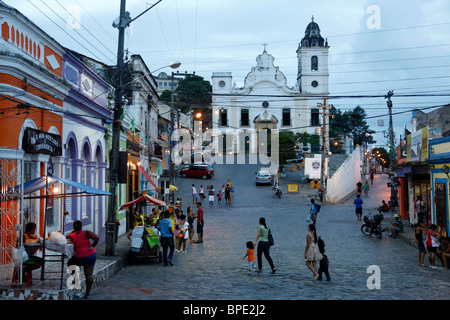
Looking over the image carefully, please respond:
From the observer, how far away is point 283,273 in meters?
12.8

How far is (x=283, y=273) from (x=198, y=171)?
3688 centimetres

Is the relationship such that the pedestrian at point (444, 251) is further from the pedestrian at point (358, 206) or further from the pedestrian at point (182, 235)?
the pedestrian at point (358, 206)

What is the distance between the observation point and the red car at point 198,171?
4912 cm

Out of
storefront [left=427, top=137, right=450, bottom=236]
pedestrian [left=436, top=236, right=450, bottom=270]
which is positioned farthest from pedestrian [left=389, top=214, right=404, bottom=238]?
pedestrian [left=436, top=236, right=450, bottom=270]

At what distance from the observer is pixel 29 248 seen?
9.93 meters

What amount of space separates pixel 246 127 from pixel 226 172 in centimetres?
2960

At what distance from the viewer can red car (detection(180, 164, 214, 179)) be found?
161 ft

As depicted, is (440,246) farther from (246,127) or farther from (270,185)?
(246,127)

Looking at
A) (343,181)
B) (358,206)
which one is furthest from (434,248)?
(343,181)

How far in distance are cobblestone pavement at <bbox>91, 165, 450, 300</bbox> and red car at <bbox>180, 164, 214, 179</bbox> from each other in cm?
2330

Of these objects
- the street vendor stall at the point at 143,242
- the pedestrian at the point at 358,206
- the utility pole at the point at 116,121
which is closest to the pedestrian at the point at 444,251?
the street vendor stall at the point at 143,242

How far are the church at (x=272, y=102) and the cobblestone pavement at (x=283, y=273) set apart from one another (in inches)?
2241

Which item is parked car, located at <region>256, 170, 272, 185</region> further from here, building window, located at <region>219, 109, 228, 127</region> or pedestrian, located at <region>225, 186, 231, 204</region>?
building window, located at <region>219, 109, 228, 127</region>

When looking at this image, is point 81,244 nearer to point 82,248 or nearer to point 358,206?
point 82,248
